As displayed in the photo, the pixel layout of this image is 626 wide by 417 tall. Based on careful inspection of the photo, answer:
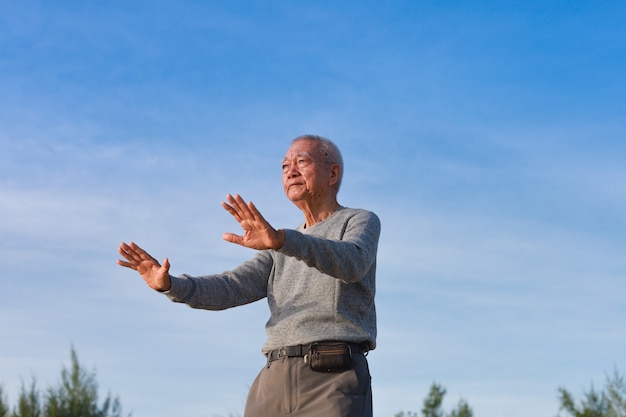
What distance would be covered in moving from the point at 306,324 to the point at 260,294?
550mm

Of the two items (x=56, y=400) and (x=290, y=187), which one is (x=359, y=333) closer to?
(x=290, y=187)

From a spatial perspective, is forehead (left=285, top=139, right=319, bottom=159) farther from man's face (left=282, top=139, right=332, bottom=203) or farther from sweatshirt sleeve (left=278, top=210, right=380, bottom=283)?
sweatshirt sleeve (left=278, top=210, right=380, bottom=283)

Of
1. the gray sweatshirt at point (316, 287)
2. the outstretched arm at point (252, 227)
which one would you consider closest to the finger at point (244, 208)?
the outstretched arm at point (252, 227)

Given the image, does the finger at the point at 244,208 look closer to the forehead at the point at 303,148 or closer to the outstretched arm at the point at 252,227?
the outstretched arm at the point at 252,227

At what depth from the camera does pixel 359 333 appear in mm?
4105

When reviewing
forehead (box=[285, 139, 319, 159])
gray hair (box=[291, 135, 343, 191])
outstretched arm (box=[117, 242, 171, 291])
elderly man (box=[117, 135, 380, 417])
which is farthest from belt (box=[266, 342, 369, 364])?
forehead (box=[285, 139, 319, 159])

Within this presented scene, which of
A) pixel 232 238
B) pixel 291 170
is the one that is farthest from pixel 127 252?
pixel 291 170

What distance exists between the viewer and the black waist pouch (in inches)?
158

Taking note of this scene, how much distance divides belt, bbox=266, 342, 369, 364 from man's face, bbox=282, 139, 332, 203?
78cm

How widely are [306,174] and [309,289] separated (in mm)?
591

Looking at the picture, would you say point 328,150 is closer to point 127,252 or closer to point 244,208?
point 244,208

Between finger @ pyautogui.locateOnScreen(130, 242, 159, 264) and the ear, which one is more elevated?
the ear

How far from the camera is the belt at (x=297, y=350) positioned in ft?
13.5

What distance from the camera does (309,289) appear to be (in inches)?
166
